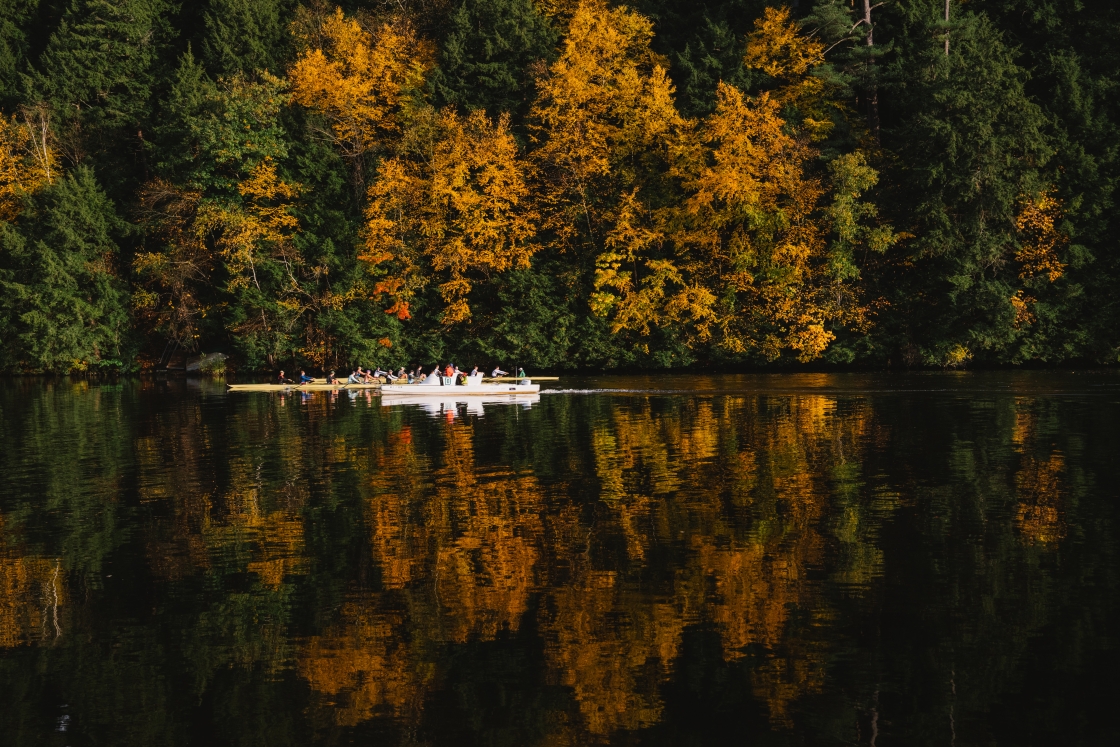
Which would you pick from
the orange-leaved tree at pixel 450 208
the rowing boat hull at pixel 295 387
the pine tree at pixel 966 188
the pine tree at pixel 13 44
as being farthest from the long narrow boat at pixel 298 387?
the pine tree at pixel 13 44

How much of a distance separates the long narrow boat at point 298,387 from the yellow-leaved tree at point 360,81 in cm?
1769

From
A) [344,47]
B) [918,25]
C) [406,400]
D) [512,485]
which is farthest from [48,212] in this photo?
[512,485]

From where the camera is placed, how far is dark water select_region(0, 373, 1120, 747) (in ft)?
35.6

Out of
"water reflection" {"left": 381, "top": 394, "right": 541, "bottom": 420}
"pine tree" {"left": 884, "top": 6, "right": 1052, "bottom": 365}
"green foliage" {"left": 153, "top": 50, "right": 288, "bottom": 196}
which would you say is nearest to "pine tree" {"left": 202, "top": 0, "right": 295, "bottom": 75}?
"green foliage" {"left": 153, "top": 50, "right": 288, "bottom": 196}

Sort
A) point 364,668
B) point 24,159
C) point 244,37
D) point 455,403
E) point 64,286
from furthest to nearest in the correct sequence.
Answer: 1. point 244,37
2. point 24,159
3. point 64,286
4. point 455,403
5. point 364,668

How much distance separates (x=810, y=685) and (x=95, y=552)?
11098 millimetres

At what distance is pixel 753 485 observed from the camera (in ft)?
72.0

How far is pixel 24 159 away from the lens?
69312 millimetres

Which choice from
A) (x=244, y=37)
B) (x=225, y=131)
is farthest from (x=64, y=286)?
(x=244, y=37)

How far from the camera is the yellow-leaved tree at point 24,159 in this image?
68.5 meters

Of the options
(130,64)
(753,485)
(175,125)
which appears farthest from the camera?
(130,64)

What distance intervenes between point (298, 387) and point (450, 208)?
15.8 m

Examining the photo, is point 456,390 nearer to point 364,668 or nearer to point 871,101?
point 871,101

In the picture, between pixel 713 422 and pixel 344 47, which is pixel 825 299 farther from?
pixel 344 47
